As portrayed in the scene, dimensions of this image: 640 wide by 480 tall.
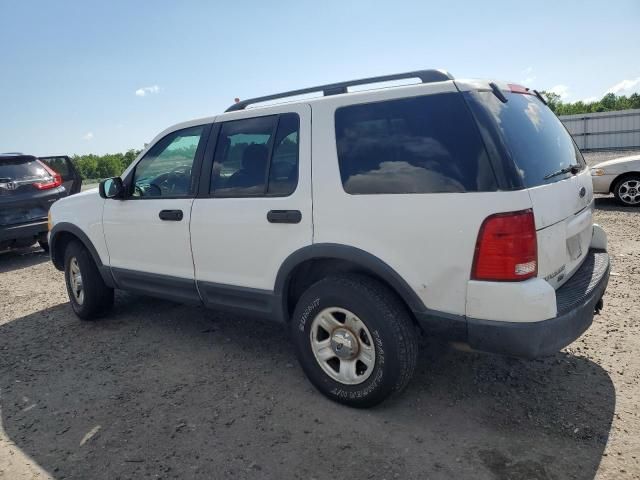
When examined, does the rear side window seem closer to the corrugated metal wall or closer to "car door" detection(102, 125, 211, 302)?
"car door" detection(102, 125, 211, 302)

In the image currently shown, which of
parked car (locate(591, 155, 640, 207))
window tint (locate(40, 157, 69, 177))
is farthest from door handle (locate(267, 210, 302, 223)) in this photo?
window tint (locate(40, 157, 69, 177))

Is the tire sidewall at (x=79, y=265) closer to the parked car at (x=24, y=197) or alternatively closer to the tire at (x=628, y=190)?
the parked car at (x=24, y=197)

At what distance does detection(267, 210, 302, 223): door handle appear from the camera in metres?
3.01

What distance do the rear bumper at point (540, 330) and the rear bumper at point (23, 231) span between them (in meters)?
7.48

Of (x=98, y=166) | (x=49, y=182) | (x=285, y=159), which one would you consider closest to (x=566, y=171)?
(x=285, y=159)

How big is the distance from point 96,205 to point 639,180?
29.7 ft

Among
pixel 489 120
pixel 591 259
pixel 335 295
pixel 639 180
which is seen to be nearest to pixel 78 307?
pixel 335 295

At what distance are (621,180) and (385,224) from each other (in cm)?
817

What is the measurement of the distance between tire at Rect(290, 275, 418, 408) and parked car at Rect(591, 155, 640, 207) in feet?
24.9

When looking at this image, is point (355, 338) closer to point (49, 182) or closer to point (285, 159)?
point (285, 159)

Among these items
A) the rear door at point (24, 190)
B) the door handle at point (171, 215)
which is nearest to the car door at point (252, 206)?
the door handle at point (171, 215)

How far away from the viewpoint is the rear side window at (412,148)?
7.98ft

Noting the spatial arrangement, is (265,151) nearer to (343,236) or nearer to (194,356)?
(343,236)

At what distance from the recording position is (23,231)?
24.7 feet
